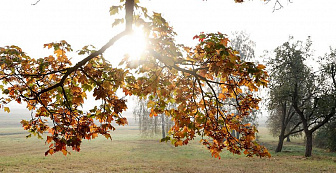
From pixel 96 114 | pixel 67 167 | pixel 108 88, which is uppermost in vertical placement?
pixel 108 88

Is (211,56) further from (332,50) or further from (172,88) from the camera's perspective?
(332,50)

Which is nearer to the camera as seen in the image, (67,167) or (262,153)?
(262,153)

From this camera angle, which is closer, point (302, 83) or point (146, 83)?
point (146, 83)

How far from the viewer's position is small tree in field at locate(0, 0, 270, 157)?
12.8 ft

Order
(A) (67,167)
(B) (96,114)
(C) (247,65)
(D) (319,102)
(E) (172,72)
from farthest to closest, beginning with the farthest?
(D) (319,102), (A) (67,167), (E) (172,72), (B) (96,114), (C) (247,65)

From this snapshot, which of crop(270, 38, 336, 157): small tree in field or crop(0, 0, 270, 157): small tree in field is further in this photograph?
crop(270, 38, 336, 157): small tree in field

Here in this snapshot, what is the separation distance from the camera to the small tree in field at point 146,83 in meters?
3.92

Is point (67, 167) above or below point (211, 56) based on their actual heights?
below

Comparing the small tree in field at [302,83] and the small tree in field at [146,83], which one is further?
the small tree in field at [302,83]

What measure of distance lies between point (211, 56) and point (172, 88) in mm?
1269

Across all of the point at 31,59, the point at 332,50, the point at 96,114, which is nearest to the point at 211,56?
the point at 96,114

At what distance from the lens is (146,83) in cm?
438

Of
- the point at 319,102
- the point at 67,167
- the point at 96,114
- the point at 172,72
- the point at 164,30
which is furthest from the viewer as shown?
the point at 319,102

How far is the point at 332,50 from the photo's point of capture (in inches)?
691
